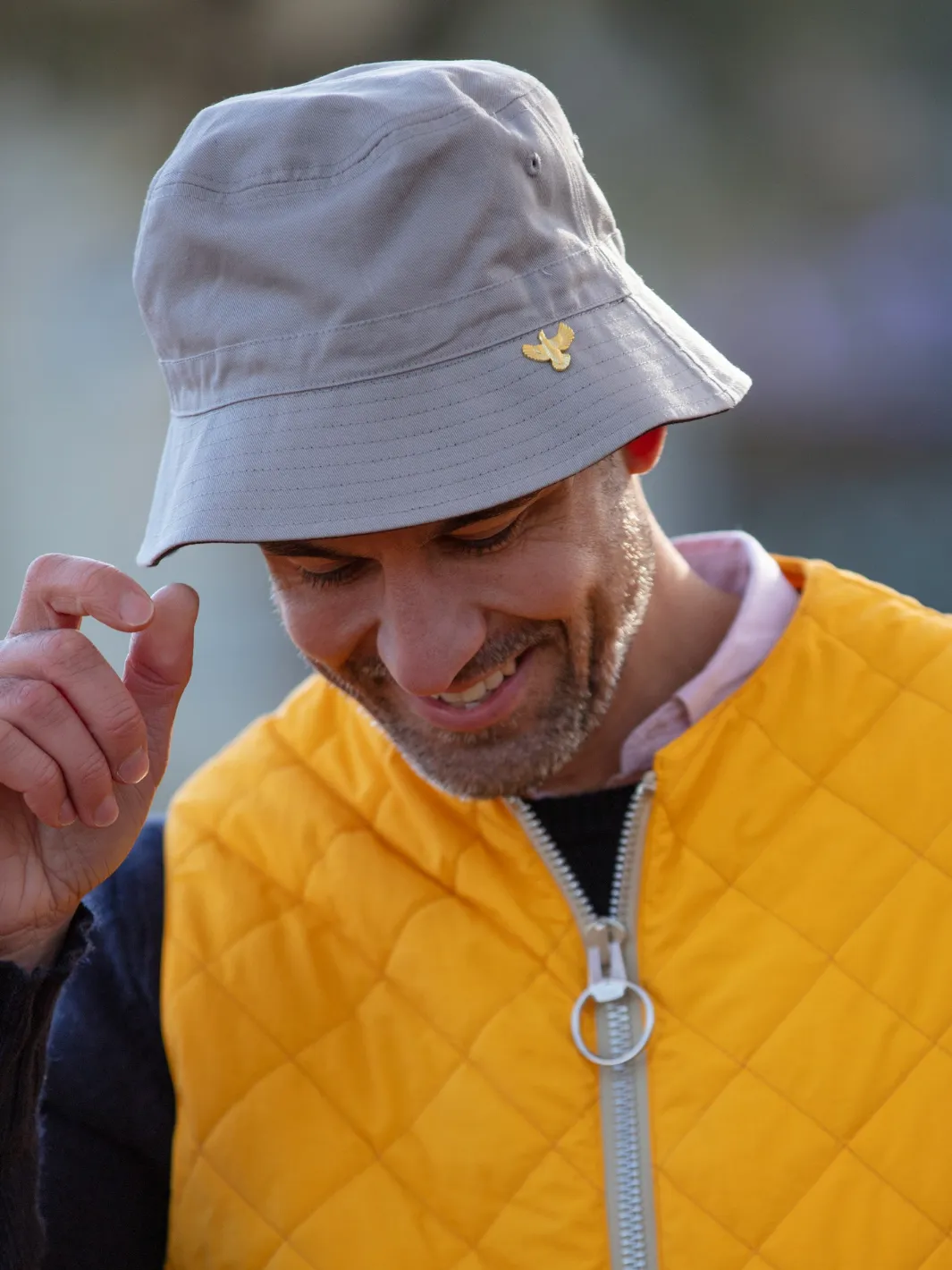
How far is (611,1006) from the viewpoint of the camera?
5.63 feet

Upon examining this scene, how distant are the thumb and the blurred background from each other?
3.85 m

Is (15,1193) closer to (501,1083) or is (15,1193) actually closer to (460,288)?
(501,1083)

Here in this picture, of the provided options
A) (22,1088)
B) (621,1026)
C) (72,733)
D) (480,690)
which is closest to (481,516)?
(480,690)

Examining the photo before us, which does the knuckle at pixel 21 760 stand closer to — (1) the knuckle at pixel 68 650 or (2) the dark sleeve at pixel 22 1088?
(1) the knuckle at pixel 68 650

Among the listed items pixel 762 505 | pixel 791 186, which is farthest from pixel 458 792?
pixel 791 186

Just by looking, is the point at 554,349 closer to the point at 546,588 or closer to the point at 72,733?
the point at 546,588

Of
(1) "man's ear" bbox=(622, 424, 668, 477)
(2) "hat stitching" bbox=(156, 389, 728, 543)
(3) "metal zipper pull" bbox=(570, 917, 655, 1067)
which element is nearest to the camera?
(2) "hat stitching" bbox=(156, 389, 728, 543)

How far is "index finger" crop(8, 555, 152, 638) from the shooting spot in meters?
1.56

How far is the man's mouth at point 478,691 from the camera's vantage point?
1.77m

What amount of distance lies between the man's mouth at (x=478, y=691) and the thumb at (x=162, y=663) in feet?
0.99

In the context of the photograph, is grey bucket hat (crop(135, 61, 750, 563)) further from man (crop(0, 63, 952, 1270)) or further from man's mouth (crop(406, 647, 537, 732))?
man's mouth (crop(406, 647, 537, 732))

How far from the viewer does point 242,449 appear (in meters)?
1.53

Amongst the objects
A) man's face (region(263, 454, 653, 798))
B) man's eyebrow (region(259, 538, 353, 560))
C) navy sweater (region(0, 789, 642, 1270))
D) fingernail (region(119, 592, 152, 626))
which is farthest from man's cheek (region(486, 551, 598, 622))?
fingernail (region(119, 592, 152, 626))

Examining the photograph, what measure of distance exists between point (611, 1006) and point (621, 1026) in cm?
2
